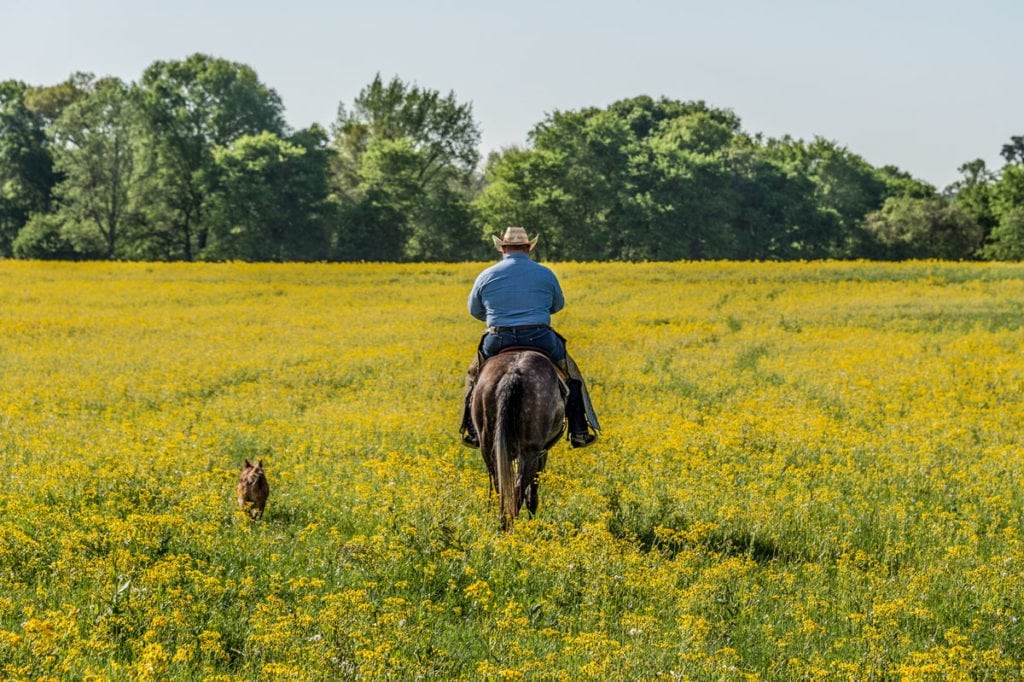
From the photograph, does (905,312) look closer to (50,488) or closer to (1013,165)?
(50,488)

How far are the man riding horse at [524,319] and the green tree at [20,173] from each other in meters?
73.3

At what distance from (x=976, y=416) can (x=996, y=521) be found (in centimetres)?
565

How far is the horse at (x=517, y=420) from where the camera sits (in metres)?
8.51

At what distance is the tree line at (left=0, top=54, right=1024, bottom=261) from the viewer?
7088 cm

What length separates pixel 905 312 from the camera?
2962 cm

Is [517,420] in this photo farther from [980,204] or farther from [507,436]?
[980,204]

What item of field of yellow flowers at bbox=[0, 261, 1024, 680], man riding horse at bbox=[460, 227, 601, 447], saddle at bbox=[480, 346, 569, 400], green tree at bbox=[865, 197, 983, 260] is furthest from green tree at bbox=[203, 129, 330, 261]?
saddle at bbox=[480, 346, 569, 400]

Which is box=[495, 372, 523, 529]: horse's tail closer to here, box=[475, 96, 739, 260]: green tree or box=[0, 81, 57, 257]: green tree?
box=[475, 96, 739, 260]: green tree

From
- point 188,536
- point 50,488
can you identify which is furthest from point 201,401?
point 188,536

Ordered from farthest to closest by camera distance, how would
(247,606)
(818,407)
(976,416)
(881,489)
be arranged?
1. (818,407)
2. (976,416)
3. (881,489)
4. (247,606)

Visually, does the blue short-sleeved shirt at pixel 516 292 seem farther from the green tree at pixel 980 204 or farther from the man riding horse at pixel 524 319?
the green tree at pixel 980 204

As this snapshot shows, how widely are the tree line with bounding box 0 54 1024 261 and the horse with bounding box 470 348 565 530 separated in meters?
63.1

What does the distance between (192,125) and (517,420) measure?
2971 inches

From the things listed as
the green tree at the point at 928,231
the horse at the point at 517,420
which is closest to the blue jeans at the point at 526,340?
the horse at the point at 517,420
